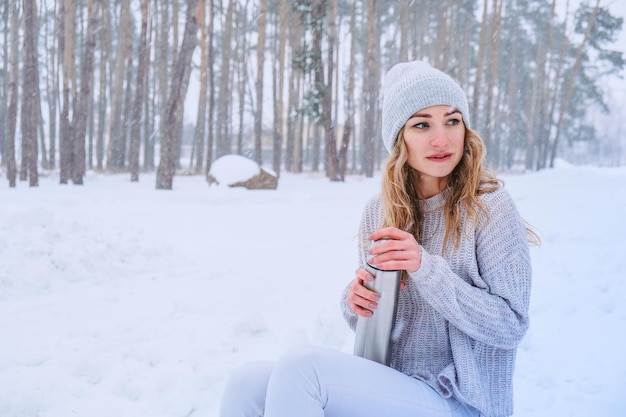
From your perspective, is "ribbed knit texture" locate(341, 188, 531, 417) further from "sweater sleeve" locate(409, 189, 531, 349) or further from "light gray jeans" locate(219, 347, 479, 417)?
"light gray jeans" locate(219, 347, 479, 417)

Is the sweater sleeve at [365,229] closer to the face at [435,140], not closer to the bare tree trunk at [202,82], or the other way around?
the face at [435,140]

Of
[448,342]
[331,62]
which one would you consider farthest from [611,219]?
[331,62]

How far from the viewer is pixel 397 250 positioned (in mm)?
1459

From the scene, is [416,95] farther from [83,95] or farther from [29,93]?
[83,95]

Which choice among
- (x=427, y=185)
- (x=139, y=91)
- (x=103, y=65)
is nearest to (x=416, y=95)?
(x=427, y=185)

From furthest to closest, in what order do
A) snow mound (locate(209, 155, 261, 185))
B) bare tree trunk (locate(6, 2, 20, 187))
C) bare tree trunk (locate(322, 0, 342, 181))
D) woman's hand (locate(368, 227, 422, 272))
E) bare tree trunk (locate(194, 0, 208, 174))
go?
bare tree trunk (locate(194, 0, 208, 174))
bare tree trunk (locate(322, 0, 342, 181))
snow mound (locate(209, 155, 261, 185))
bare tree trunk (locate(6, 2, 20, 187))
woman's hand (locate(368, 227, 422, 272))

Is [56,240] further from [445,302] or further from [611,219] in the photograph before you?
[611,219]

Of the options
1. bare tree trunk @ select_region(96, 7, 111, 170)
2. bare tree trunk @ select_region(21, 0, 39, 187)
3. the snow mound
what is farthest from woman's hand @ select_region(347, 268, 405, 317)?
bare tree trunk @ select_region(96, 7, 111, 170)

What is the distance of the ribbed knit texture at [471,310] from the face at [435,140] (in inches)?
4.9

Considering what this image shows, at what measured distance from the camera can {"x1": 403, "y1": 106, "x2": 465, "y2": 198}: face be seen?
5.69 feet

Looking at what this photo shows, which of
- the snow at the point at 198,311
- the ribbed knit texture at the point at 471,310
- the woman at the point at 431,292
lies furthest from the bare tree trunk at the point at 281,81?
the ribbed knit texture at the point at 471,310

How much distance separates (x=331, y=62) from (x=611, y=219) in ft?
40.4

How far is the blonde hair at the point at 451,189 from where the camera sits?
1.67m

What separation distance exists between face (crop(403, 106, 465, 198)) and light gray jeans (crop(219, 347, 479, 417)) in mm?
714
